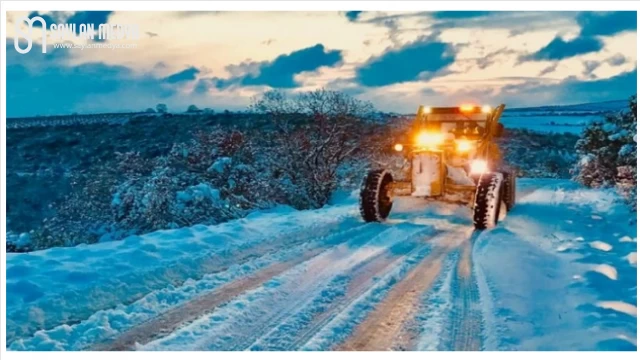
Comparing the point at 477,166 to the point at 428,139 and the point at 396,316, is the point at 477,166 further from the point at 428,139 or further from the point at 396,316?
the point at 396,316

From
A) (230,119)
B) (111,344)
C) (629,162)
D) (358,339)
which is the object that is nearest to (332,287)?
(358,339)

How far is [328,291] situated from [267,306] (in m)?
0.59

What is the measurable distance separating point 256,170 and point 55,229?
155 inches

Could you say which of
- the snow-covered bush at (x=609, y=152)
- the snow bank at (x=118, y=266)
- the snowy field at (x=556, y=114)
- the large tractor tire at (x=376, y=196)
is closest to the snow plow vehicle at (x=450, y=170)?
the large tractor tire at (x=376, y=196)

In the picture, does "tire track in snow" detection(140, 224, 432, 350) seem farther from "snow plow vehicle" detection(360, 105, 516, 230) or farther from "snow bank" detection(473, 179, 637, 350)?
"snow plow vehicle" detection(360, 105, 516, 230)

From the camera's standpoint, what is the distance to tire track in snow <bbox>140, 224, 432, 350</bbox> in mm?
4168

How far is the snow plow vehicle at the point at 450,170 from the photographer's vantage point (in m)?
8.12

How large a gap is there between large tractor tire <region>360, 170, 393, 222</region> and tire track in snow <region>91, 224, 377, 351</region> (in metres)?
2.18

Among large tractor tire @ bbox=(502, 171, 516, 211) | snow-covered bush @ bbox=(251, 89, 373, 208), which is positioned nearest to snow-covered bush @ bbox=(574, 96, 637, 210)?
large tractor tire @ bbox=(502, 171, 516, 211)

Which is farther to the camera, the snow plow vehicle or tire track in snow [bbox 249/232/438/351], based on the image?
the snow plow vehicle

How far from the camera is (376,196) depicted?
27.7 feet

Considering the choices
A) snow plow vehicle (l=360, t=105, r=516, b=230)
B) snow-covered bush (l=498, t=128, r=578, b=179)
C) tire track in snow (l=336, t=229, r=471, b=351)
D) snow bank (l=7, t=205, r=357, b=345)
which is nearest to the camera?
tire track in snow (l=336, t=229, r=471, b=351)

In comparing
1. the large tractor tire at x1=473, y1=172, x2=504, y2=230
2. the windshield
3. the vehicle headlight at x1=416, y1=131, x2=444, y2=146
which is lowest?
the large tractor tire at x1=473, y1=172, x2=504, y2=230

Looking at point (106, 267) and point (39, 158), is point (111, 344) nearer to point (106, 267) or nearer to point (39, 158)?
point (106, 267)
